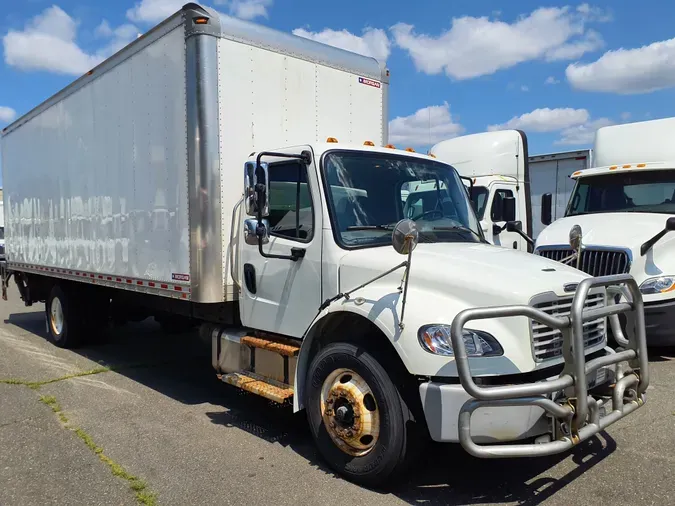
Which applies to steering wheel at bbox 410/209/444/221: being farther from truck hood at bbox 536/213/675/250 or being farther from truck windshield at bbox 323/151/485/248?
truck hood at bbox 536/213/675/250

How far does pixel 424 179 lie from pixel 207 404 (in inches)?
120

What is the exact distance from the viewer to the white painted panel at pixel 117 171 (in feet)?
18.1

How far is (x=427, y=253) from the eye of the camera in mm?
4176

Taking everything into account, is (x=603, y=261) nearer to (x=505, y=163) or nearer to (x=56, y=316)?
(x=505, y=163)

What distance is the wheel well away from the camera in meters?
3.73

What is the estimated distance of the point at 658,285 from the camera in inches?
269

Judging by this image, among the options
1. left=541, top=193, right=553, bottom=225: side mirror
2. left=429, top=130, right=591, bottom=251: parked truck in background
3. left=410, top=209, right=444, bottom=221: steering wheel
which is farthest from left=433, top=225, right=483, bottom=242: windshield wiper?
left=541, top=193, right=553, bottom=225: side mirror

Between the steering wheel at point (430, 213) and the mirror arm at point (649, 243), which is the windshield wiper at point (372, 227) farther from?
the mirror arm at point (649, 243)

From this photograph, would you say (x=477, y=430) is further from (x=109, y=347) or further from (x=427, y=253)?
(x=109, y=347)

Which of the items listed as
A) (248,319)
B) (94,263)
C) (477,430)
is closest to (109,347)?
(94,263)

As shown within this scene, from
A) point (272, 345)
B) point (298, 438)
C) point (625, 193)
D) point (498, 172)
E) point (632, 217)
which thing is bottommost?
point (298, 438)

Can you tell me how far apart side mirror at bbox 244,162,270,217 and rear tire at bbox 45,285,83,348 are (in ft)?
16.8

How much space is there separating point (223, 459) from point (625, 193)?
6.71 m

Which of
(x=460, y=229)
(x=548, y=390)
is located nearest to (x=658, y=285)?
(x=460, y=229)
